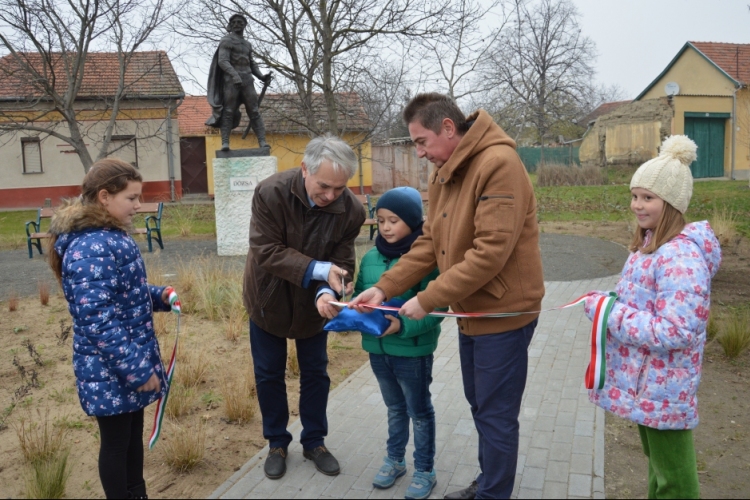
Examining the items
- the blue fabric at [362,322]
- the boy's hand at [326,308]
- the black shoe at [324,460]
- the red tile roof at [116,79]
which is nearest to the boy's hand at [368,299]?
the blue fabric at [362,322]

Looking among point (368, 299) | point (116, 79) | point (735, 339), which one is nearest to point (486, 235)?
point (368, 299)

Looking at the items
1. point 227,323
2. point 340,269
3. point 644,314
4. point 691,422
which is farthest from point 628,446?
point 227,323

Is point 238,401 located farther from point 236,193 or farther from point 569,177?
point 569,177

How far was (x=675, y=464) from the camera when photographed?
271 cm

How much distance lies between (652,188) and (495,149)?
67 centimetres

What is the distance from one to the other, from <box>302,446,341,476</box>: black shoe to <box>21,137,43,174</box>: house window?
2691cm

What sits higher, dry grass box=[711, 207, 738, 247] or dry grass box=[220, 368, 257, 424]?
dry grass box=[711, 207, 738, 247]

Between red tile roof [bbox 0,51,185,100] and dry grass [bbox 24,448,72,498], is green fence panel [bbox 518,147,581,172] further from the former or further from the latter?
dry grass [bbox 24,448,72,498]

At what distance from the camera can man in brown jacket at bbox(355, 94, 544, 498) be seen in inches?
110

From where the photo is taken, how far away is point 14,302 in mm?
7613

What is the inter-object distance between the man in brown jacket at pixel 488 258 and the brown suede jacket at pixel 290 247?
744 millimetres

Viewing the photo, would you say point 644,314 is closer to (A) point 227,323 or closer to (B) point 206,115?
(A) point 227,323

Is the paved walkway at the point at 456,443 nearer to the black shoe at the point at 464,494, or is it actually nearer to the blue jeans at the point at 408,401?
the black shoe at the point at 464,494

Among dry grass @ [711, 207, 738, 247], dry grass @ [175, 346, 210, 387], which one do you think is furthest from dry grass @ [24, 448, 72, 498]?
dry grass @ [711, 207, 738, 247]
